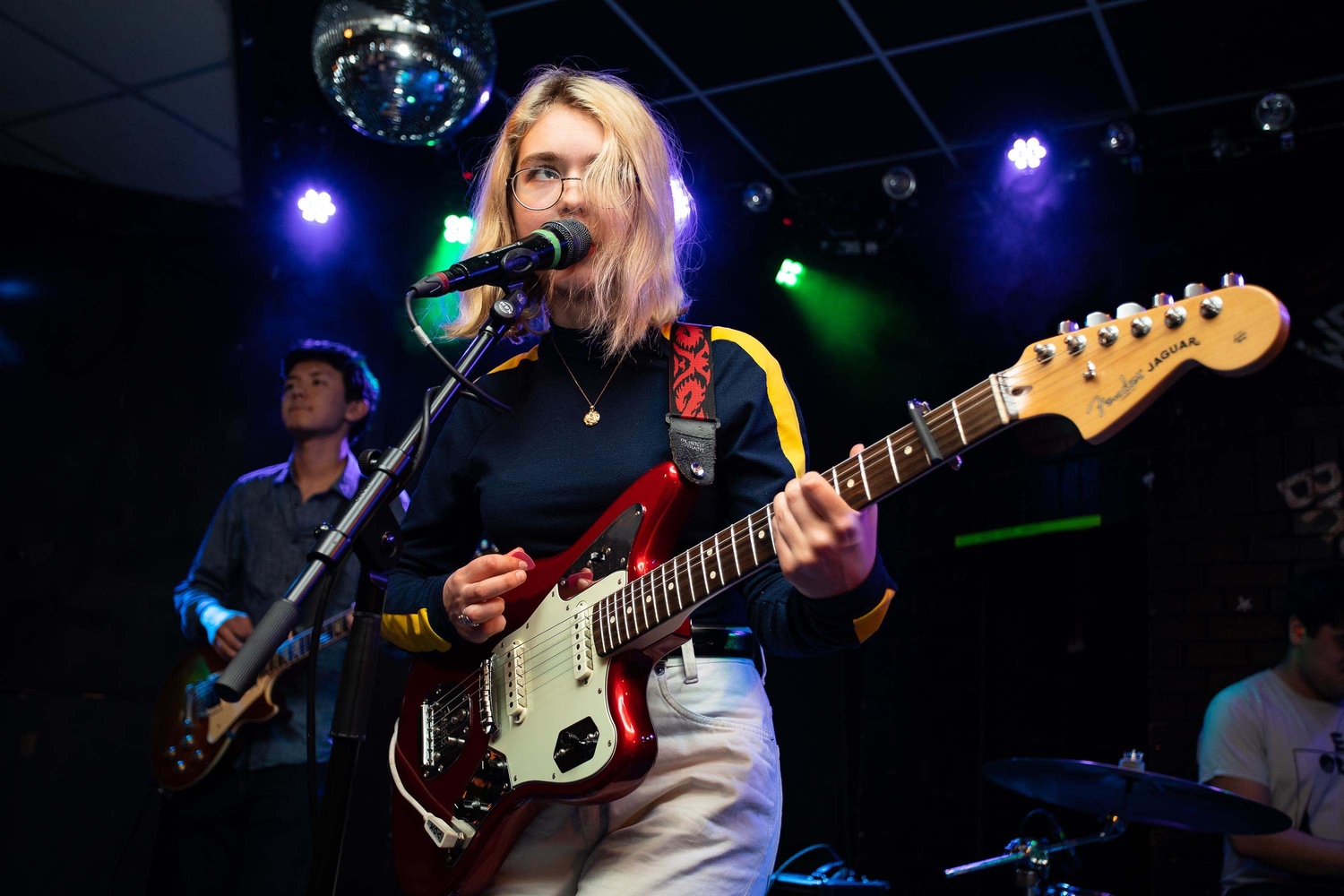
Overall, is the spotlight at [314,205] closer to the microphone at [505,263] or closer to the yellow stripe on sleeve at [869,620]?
the microphone at [505,263]

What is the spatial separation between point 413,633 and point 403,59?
6.67ft

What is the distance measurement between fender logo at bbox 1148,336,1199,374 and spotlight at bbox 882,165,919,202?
Answer: 452 centimetres

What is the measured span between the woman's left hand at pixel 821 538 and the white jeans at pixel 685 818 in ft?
0.93

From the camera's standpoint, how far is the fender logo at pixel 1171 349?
45.8 inches

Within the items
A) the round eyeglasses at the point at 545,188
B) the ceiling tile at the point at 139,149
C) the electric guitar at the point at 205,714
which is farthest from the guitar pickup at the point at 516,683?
the ceiling tile at the point at 139,149

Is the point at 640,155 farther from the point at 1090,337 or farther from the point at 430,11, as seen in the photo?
the point at 430,11

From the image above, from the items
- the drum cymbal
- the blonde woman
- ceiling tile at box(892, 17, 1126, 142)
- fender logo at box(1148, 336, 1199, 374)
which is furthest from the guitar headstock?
ceiling tile at box(892, 17, 1126, 142)

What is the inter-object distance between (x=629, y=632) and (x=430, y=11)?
2.40 m

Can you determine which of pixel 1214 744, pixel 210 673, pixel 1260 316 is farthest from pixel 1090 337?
pixel 210 673

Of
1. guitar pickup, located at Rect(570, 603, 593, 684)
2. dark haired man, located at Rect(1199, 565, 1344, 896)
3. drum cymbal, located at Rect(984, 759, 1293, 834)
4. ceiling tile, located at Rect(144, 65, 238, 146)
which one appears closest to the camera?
guitar pickup, located at Rect(570, 603, 593, 684)

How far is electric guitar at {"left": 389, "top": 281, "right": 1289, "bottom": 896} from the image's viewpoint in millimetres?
1196

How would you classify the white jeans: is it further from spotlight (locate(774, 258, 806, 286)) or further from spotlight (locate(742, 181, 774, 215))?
spotlight (locate(774, 258, 806, 286))

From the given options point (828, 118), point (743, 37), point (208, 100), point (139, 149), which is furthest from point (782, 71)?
point (139, 149)

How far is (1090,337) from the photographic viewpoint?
125 cm
